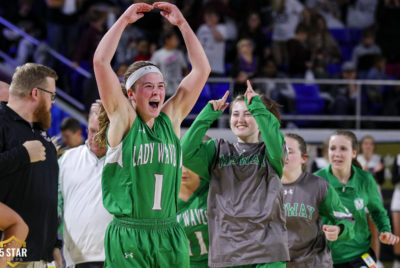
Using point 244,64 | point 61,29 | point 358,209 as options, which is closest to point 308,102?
point 244,64

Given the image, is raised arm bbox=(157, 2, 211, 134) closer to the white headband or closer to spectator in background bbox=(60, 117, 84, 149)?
the white headband

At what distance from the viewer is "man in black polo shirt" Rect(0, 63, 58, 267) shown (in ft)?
15.0

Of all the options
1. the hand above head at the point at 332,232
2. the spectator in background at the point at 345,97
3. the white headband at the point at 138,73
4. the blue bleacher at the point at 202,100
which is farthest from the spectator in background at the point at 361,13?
the white headband at the point at 138,73

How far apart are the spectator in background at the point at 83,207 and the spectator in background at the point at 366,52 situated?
29.6 ft

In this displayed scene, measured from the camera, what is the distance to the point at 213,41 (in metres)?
12.2

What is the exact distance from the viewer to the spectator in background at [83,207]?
5379 millimetres

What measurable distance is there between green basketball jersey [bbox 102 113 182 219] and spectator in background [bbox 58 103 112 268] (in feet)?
3.82

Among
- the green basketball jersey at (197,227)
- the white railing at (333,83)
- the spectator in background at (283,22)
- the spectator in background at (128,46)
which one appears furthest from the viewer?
the spectator in background at (283,22)

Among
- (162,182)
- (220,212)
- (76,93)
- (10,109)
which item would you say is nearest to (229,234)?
(220,212)

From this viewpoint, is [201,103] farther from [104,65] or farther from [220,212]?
[104,65]

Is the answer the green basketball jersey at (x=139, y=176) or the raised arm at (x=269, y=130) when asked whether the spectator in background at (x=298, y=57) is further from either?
the green basketball jersey at (x=139, y=176)

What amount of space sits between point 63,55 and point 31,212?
7.95 metres

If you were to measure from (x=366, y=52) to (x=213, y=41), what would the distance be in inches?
138

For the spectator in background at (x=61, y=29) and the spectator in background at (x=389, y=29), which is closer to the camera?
the spectator in background at (x=61, y=29)
